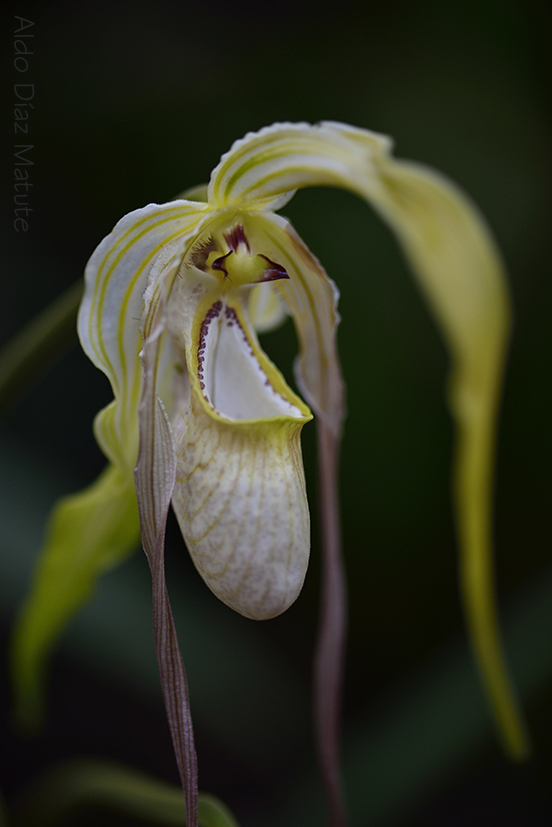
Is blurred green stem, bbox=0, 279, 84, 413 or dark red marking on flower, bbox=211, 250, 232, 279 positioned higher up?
dark red marking on flower, bbox=211, 250, 232, 279

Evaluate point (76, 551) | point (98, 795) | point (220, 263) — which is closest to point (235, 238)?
point (220, 263)

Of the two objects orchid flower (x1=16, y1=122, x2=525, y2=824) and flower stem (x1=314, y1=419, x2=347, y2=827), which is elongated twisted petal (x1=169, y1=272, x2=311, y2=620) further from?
flower stem (x1=314, y1=419, x2=347, y2=827)

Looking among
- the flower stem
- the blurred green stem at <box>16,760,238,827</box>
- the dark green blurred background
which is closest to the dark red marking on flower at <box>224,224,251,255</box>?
the flower stem

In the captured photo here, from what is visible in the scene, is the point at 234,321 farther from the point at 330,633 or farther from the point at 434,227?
the point at 330,633

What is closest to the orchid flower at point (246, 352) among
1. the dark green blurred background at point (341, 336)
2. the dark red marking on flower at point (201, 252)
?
the dark red marking on flower at point (201, 252)

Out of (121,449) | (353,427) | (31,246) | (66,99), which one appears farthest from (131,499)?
(66,99)

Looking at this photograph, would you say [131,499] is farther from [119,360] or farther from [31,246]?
[31,246]

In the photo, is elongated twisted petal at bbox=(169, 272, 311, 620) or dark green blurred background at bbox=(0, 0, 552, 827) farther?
dark green blurred background at bbox=(0, 0, 552, 827)
